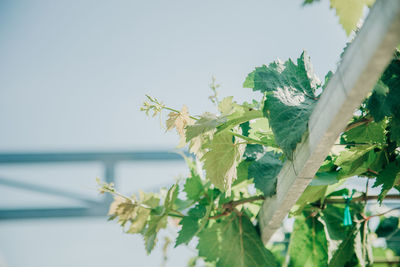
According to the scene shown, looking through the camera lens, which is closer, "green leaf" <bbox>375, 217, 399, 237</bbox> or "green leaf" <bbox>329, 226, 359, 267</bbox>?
"green leaf" <bbox>329, 226, 359, 267</bbox>

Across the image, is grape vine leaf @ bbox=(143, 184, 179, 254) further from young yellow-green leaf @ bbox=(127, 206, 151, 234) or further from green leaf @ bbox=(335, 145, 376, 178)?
green leaf @ bbox=(335, 145, 376, 178)

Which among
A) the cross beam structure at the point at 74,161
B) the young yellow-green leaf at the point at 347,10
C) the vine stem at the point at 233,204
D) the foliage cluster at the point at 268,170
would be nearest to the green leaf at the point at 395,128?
the foliage cluster at the point at 268,170

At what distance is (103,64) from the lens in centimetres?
339

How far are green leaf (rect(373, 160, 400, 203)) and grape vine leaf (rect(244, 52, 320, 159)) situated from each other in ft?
0.40

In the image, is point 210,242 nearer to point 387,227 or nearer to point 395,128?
point 395,128

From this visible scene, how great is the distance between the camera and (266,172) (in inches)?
20.6

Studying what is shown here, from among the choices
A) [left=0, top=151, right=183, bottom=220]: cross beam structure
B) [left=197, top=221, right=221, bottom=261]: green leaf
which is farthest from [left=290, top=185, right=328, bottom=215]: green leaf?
[left=0, top=151, right=183, bottom=220]: cross beam structure

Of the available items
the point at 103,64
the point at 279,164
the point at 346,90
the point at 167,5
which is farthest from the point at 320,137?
the point at 103,64

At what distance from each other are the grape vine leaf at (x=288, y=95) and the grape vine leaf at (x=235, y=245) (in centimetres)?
21

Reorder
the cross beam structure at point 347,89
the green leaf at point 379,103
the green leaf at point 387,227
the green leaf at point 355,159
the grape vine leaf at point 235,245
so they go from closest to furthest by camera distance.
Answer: the cross beam structure at point 347,89 → the green leaf at point 379,103 → the green leaf at point 355,159 → the grape vine leaf at point 235,245 → the green leaf at point 387,227

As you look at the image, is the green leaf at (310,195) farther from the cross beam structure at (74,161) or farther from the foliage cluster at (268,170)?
the cross beam structure at (74,161)

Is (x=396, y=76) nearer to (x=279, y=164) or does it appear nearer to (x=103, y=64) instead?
(x=279, y=164)

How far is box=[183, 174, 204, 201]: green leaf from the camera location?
0.62 meters

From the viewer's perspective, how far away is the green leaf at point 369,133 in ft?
1.40
